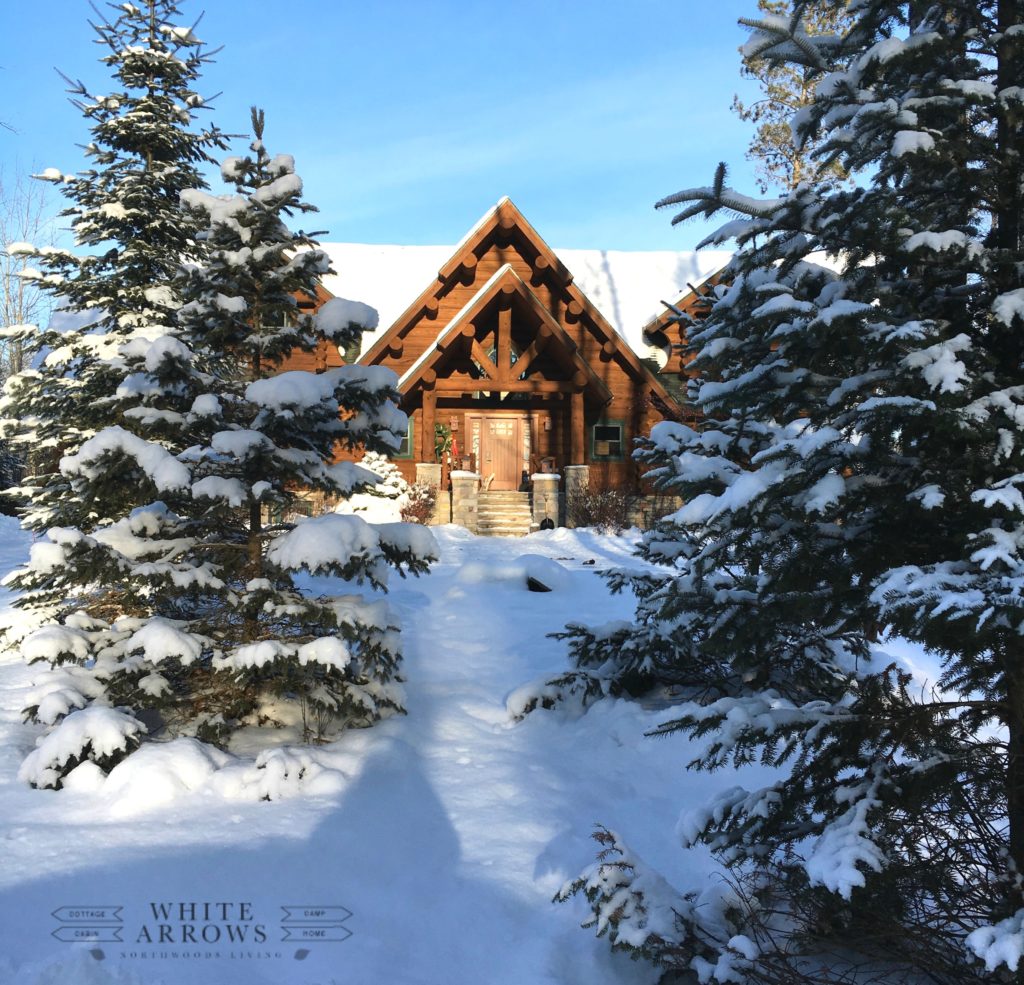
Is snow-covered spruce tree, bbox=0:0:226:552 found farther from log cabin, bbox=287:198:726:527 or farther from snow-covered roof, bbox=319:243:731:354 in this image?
snow-covered roof, bbox=319:243:731:354

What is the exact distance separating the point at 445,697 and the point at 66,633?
316cm

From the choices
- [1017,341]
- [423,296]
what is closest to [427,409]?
[423,296]

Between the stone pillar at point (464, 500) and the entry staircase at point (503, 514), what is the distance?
32cm

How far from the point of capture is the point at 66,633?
17.4ft

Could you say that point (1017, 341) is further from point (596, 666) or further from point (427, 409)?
point (427, 409)

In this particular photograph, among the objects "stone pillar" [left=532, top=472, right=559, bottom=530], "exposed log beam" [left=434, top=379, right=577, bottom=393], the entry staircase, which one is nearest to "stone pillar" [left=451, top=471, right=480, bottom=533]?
the entry staircase

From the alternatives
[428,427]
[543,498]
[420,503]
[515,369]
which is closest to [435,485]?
[420,503]

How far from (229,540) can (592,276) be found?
2093cm

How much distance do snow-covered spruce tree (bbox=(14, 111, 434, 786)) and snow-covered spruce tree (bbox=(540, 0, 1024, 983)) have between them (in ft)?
9.29

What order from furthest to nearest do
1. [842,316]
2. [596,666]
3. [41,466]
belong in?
[41,466], [596,666], [842,316]

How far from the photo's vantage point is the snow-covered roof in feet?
73.8

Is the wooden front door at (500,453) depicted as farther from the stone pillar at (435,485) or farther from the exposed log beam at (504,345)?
the stone pillar at (435,485)

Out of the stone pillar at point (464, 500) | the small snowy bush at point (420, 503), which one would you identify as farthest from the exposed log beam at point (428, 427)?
the stone pillar at point (464, 500)

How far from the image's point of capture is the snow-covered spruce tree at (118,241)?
9.02 m
